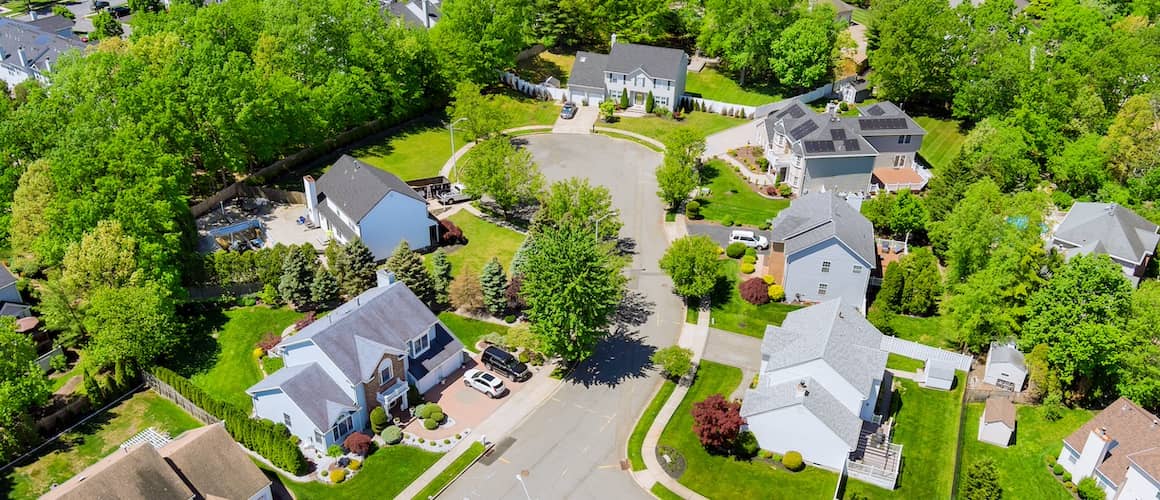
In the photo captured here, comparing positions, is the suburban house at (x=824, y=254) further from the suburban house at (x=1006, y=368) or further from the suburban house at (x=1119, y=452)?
the suburban house at (x=1119, y=452)

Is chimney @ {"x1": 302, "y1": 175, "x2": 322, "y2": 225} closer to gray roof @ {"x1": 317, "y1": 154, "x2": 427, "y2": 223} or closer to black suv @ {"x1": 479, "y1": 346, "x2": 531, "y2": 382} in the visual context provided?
gray roof @ {"x1": 317, "y1": 154, "x2": 427, "y2": 223}

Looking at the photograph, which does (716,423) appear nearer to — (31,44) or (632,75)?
(632,75)

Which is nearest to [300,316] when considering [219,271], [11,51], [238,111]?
[219,271]

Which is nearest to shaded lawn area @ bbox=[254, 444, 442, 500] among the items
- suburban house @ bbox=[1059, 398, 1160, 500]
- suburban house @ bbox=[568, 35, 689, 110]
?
suburban house @ bbox=[1059, 398, 1160, 500]

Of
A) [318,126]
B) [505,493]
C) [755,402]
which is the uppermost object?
[318,126]

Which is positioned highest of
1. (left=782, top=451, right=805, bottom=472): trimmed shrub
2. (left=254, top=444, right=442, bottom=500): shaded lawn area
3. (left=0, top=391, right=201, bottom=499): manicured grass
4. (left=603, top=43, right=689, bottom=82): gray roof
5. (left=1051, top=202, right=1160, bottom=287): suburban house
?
(left=603, top=43, right=689, bottom=82): gray roof

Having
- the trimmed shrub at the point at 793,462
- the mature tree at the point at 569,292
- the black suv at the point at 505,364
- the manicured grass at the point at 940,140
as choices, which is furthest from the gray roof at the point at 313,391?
the manicured grass at the point at 940,140

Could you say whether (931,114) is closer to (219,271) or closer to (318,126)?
(318,126)
